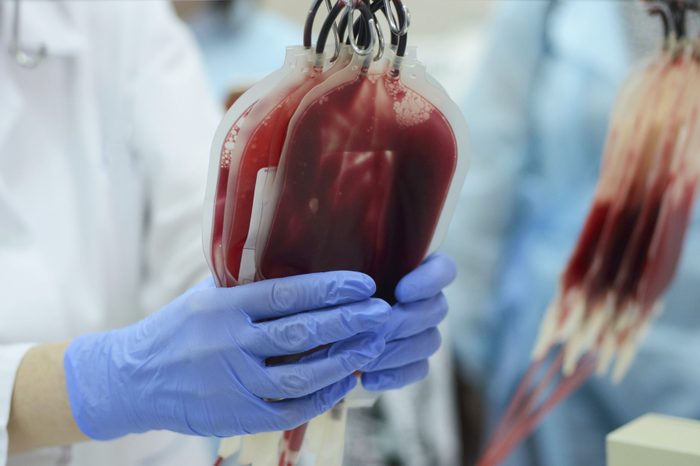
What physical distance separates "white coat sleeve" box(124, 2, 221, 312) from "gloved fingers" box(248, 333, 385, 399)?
1.41ft

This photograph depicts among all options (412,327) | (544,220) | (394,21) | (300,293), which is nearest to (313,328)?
(300,293)

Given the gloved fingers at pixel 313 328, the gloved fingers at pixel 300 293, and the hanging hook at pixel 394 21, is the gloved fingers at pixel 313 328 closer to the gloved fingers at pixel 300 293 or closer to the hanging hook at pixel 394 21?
the gloved fingers at pixel 300 293

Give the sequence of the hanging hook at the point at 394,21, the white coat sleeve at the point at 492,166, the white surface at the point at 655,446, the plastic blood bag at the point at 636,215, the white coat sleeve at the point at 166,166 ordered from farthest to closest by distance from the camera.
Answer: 1. the white coat sleeve at the point at 492,166
2. the white coat sleeve at the point at 166,166
3. the plastic blood bag at the point at 636,215
4. the white surface at the point at 655,446
5. the hanging hook at the point at 394,21

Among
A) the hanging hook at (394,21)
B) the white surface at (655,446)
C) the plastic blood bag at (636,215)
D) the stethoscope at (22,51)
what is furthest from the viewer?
the stethoscope at (22,51)

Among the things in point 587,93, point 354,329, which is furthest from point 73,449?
point 587,93

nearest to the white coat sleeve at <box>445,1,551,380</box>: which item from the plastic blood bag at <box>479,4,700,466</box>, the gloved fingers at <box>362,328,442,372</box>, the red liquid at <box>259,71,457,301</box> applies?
the plastic blood bag at <box>479,4,700,466</box>

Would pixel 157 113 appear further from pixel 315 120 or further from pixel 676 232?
pixel 676 232

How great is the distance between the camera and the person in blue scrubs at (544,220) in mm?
1138

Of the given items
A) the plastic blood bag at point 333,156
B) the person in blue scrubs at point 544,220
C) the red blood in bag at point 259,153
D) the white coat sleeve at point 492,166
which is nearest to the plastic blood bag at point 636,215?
the person in blue scrubs at point 544,220

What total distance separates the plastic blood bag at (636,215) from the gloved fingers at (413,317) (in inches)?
9.5

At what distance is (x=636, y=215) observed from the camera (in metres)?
0.88

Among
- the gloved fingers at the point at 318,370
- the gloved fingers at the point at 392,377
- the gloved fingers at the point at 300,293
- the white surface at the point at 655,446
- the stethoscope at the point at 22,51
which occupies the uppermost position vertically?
the stethoscope at the point at 22,51

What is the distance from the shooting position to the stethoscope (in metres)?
0.96

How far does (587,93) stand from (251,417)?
0.94 m
